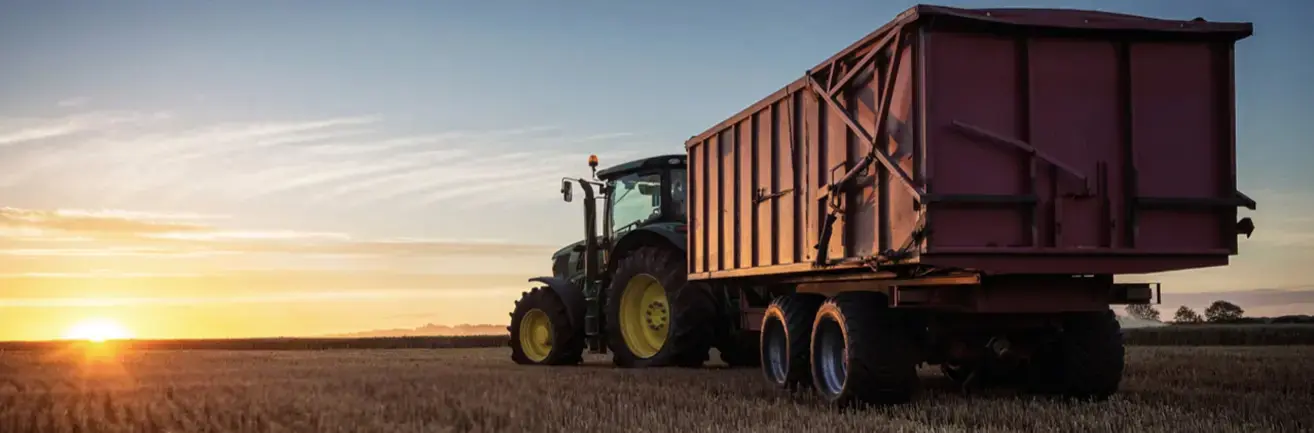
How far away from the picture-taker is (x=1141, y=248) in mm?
9188

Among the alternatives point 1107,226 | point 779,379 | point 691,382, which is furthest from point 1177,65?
point 691,382

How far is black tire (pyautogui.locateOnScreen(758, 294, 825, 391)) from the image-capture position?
1082 centimetres

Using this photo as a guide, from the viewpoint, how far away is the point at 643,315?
15.6 metres

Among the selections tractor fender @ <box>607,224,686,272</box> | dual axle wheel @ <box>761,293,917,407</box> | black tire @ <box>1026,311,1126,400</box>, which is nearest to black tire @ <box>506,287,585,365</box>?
tractor fender @ <box>607,224,686,272</box>

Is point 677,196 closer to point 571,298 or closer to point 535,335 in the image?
point 571,298

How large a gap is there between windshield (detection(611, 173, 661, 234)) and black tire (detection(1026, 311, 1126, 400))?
6.64 metres

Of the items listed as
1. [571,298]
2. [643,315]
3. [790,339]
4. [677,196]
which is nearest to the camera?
[790,339]

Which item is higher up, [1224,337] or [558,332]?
[558,332]

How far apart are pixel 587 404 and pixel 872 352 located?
2.23 metres

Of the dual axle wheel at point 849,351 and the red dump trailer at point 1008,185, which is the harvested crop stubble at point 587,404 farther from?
the red dump trailer at point 1008,185

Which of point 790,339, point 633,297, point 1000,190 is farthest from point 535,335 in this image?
point 1000,190

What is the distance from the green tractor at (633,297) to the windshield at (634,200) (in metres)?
0.01

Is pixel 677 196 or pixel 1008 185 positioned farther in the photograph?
pixel 677 196

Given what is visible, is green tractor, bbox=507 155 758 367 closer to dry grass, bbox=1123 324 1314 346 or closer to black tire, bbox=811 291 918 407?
black tire, bbox=811 291 918 407
